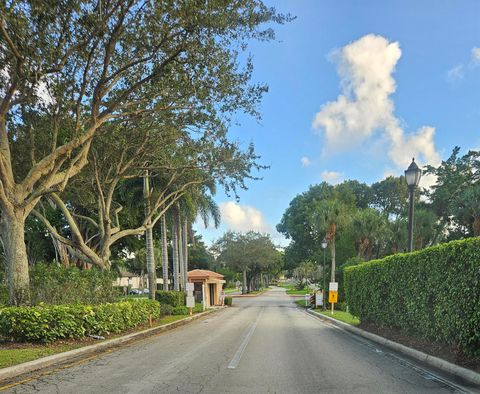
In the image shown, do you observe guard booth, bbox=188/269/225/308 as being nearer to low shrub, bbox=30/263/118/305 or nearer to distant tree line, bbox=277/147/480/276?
distant tree line, bbox=277/147/480/276

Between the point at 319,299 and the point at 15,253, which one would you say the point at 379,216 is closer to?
the point at 319,299

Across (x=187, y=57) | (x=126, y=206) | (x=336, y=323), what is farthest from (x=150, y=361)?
(x=126, y=206)

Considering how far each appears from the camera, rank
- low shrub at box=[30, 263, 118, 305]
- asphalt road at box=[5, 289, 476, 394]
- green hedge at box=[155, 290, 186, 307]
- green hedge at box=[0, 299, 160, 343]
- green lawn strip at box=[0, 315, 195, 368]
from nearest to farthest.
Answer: asphalt road at box=[5, 289, 476, 394], green lawn strip at box=[0, 315, 195, 368], green hedge at box=[0, 299, 160, 343], low shrub at box=[30, 263, 118, 305], green hedge at box=[155, 290, 186, 307]

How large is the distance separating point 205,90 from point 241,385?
1001cm

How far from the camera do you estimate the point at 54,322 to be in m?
12.5

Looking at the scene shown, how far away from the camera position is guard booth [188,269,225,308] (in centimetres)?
4472

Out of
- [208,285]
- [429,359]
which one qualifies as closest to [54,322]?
[429,359]

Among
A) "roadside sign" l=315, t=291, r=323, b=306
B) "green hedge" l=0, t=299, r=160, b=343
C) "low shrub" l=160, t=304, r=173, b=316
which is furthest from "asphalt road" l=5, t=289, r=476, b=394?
"roadside sign" l=315, t=291, r=323, b=306

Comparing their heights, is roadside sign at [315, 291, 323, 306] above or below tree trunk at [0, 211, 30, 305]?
Answer: below

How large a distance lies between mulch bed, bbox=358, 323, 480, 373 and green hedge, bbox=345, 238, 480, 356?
0.18 m

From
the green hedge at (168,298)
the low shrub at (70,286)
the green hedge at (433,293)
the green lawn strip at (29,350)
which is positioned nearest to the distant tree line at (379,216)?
the green hedge at (168,298)

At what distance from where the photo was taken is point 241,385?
24.9 ft

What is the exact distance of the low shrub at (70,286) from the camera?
14.3 m

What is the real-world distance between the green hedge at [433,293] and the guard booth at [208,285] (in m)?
29.5
